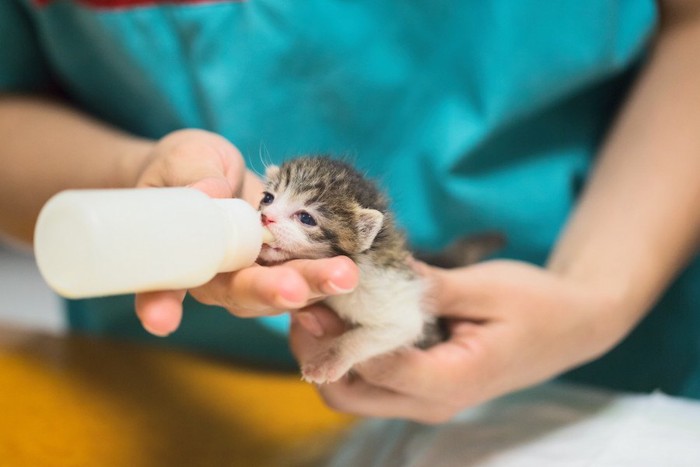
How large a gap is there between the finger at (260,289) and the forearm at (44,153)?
1.44ft

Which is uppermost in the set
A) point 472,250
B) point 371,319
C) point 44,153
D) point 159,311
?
point 44,153

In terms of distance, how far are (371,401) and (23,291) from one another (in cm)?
179

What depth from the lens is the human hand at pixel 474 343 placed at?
0.82 meters

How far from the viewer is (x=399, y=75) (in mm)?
1130

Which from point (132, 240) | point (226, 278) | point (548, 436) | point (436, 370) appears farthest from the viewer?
point (548, 436)

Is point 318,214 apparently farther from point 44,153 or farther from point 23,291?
point 23,291

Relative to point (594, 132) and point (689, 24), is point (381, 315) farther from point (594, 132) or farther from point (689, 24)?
point (689, 24)

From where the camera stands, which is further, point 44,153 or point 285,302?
point 44,153

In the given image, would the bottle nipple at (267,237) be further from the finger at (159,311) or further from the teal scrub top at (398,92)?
the teal scrub top at (398,92)

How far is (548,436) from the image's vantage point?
950 mm

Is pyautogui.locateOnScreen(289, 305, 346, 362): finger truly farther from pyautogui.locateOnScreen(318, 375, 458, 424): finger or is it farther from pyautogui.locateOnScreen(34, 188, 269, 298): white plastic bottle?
pyautogui.locateOnScreen(34, 188, 269, 298): white plastic bottle

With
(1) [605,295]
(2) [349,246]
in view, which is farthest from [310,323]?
(1) [605,295]

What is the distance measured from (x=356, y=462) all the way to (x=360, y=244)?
1.22 ft

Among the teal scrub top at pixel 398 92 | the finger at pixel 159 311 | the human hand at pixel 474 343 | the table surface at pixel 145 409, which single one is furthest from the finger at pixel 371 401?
the finger at pixel 159 311
